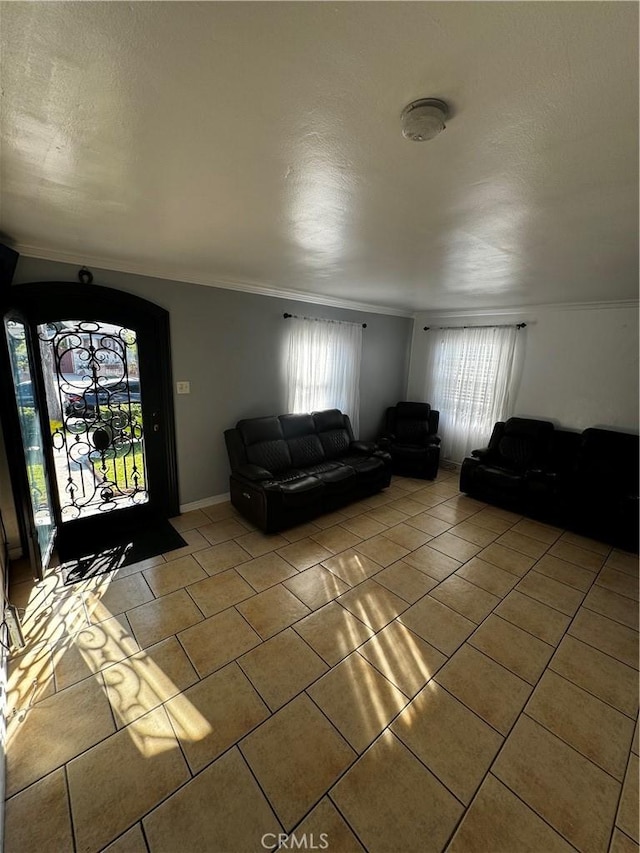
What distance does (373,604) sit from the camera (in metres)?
2.43

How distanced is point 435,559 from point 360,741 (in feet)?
5.48

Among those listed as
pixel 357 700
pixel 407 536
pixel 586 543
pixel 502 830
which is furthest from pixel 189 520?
pixel 586 543

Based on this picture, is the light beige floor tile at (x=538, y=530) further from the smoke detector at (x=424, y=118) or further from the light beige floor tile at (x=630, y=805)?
the smoke detector at (x=424, y=118)

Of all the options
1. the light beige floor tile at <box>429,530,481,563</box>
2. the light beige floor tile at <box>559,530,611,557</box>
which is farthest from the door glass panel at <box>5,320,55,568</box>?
the light beige floor tile at <box>559,530,611,557</box>

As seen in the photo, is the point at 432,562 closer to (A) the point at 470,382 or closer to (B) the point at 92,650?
(B) the point at 92,650

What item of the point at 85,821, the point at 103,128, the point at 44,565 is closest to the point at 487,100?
the point at 103,128

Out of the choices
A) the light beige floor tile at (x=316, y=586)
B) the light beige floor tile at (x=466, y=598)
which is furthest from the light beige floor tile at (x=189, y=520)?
the light beige floor tile at (x=466, y=598)

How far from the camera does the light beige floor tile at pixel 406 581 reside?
8.37 ft

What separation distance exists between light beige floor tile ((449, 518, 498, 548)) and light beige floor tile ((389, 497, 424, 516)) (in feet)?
1.54

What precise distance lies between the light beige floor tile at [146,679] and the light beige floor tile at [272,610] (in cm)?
44

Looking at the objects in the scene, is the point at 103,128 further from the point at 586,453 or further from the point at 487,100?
the point at 586,453

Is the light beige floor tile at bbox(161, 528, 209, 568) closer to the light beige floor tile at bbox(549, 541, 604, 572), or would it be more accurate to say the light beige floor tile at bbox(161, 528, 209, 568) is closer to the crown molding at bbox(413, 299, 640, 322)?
the light beige floor tile at bbox(549, 541, 604, 572)

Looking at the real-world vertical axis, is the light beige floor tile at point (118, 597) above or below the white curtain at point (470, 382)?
below

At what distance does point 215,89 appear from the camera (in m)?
0.95
